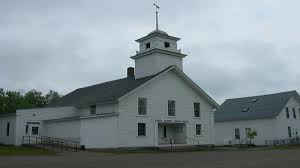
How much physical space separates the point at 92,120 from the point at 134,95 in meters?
4.40

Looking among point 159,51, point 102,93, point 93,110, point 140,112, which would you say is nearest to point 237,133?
point 159,51

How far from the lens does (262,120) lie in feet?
157

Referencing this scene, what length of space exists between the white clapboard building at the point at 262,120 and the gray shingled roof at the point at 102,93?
17.8 meters

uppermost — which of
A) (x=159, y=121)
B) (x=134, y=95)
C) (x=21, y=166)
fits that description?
(x=134, y=95)

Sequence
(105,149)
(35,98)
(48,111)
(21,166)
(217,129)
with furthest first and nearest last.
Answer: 1. (35,98)
2. (217,129)
3. (48,111)
4. (105,149)
5. (21,166)

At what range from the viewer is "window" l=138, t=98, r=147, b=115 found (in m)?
34.6

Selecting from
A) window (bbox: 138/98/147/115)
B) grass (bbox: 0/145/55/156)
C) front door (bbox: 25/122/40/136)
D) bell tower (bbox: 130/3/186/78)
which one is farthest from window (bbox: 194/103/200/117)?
front door (bbox: 25/122/40/136)

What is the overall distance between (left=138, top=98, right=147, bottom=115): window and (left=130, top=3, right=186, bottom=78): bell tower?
4.28 metres

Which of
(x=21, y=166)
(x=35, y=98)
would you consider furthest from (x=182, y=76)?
(x=35, y=98)

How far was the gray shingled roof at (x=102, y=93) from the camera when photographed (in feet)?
114

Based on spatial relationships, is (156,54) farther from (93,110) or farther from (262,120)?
(262,120)

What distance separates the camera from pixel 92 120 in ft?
112

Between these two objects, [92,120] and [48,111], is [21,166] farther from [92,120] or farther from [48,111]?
[48,111]

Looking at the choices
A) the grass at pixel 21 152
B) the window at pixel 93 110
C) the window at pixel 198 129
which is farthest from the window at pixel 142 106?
the grass at pixel 21 152
